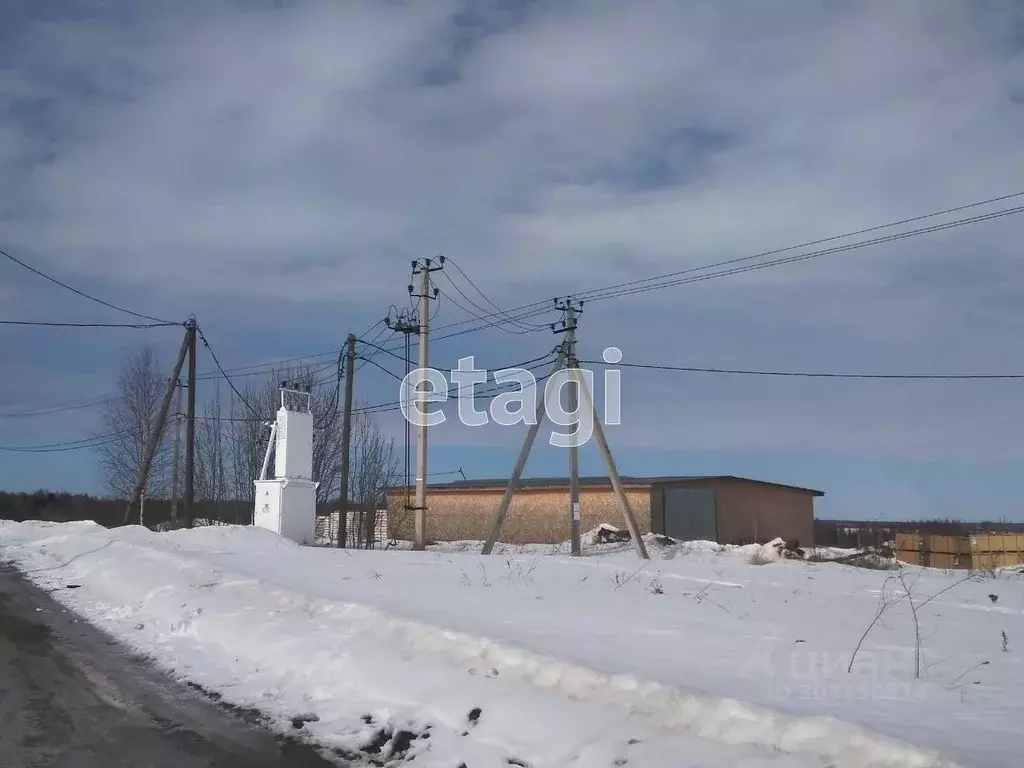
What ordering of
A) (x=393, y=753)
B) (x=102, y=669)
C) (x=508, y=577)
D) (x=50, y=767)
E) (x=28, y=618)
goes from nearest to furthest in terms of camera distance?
(x=50, y=767) < (x=393, y=753) < (x=102, y=669) < (x=28, y=618) < (x=508, y=577)

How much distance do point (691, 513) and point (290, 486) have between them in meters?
21.3

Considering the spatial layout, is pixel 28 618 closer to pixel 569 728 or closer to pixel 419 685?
pixel 419 685

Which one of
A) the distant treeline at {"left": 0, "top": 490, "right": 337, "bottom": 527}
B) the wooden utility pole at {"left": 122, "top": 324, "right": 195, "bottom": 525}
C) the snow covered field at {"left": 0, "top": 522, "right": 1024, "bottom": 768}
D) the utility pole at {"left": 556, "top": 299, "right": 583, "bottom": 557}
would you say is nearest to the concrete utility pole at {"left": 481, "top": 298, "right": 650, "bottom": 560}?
the utility pole at {"left": 556, "top": 299, "right": 583, "bottom": 557}

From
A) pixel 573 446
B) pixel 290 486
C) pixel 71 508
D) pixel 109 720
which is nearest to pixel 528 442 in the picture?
pixel 573 446

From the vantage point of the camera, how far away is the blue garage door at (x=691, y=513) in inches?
1598

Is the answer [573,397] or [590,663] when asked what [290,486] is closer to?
[573,397]

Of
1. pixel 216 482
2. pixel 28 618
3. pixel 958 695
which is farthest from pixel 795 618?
pixel 216 482

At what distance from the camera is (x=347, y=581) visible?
13719mm

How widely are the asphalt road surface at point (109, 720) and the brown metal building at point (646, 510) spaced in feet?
102

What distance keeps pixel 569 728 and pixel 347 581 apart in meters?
8.61

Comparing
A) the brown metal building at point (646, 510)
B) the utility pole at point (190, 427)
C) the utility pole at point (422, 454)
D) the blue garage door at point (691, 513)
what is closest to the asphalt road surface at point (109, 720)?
the utility pole at point (422, 454)

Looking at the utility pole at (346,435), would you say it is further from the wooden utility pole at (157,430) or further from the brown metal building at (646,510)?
the brown metal building at (646,510)

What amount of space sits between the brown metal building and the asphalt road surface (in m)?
31.0

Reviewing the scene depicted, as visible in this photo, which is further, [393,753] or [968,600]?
[968,600]
